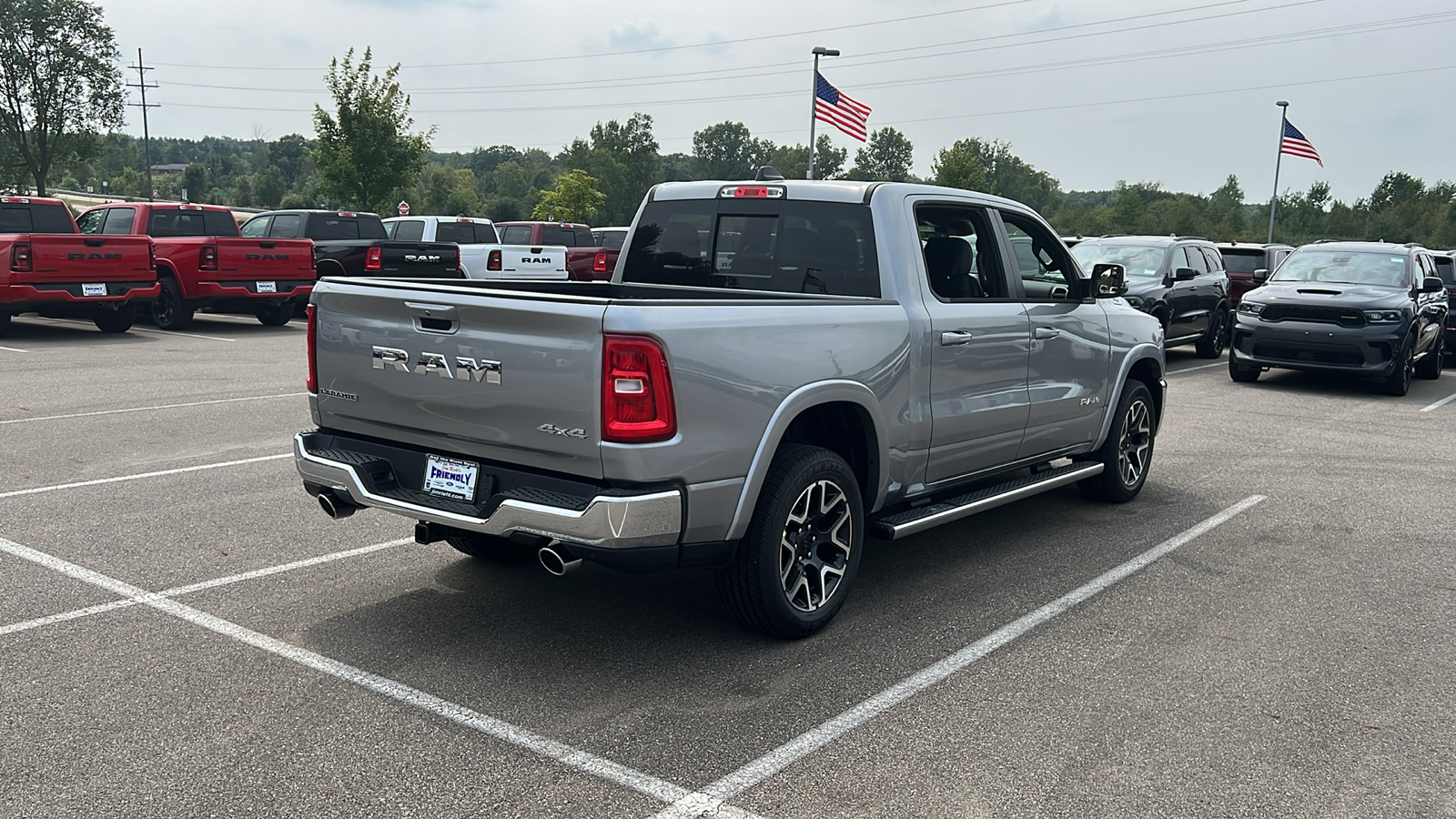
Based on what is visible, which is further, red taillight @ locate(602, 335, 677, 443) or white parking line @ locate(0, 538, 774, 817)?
red taillight @ locate(602, 335, 677, 443)

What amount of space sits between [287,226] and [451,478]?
17.3m

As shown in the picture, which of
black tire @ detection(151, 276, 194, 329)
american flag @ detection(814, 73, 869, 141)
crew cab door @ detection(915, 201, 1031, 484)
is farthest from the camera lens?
american flag @ detection(814, 73, 869, 141)

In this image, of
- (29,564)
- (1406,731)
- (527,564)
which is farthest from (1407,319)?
(29,564)

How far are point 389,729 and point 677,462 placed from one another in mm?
1309

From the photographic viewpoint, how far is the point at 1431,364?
16.1 meters

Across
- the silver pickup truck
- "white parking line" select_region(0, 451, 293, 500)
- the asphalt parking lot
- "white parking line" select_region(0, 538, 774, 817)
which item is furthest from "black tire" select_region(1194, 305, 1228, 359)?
"white parking line" select_region(0, 538, 774, 817)

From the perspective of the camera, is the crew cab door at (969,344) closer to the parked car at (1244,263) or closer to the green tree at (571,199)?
the parked car at (1244,263)

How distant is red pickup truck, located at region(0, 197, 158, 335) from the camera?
14.8m

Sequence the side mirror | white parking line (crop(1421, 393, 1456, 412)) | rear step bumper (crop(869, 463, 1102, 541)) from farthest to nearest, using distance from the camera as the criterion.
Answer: white parking line (crop(1421, 393, 1456, 412))
the side mirror
rear step bumper (crop(869, 463, 1102, 541))

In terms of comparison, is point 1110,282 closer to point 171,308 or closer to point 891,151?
point 171,308

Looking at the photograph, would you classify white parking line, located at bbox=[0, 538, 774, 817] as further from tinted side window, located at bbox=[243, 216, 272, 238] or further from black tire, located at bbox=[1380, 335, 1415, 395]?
tinted side window, located at bbox=[243, 216, 272, 238]

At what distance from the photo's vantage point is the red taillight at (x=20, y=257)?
1477 cm

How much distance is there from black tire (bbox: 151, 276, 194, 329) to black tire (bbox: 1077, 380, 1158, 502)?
1462 cm

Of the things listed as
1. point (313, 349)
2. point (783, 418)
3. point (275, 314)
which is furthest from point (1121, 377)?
point (275, 314)
